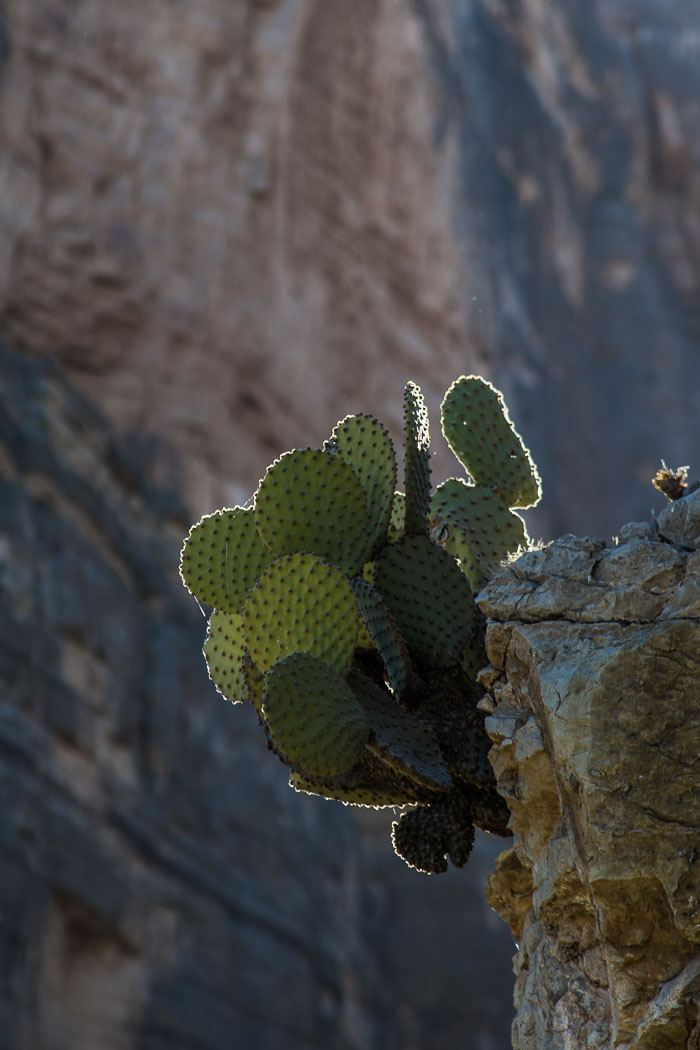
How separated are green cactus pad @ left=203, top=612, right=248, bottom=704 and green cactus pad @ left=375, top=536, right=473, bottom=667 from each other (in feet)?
1.34

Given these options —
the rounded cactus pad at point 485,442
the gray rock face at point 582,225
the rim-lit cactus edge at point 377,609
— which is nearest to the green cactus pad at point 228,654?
the rim-lit cactus edge at point 377,609

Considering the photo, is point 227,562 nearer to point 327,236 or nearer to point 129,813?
point 129,813

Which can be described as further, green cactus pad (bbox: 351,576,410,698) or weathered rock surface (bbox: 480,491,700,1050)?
green cactus pad (bbox: 351,576,410,698)

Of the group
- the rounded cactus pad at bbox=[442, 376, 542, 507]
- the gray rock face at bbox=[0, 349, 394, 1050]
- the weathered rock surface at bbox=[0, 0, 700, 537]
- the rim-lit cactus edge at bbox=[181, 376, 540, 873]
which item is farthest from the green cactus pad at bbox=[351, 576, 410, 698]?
the weathered rock surface at bbox=[0, 0, 700, 537]

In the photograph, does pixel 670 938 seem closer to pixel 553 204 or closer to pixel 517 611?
pixel 517 611

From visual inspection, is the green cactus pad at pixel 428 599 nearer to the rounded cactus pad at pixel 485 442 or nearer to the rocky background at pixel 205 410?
the rounded cactus pad at pixel 485 442

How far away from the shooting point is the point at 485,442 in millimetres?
3553

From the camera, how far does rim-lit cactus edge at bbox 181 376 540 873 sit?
9.31 feet

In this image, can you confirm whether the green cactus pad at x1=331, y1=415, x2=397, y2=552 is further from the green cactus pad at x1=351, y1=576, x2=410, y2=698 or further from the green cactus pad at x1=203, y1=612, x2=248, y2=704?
the green cactus pad at x1=203, y1=612, x2=248, y2=704

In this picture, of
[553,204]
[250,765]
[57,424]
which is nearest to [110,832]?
[250,765]

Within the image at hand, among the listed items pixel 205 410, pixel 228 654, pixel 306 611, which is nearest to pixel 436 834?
pixel 306 611

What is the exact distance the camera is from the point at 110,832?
9.15m

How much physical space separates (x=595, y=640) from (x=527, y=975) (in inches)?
28.2

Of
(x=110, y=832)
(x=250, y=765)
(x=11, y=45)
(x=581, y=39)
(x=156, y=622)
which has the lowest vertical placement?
(x=110, y=832)
